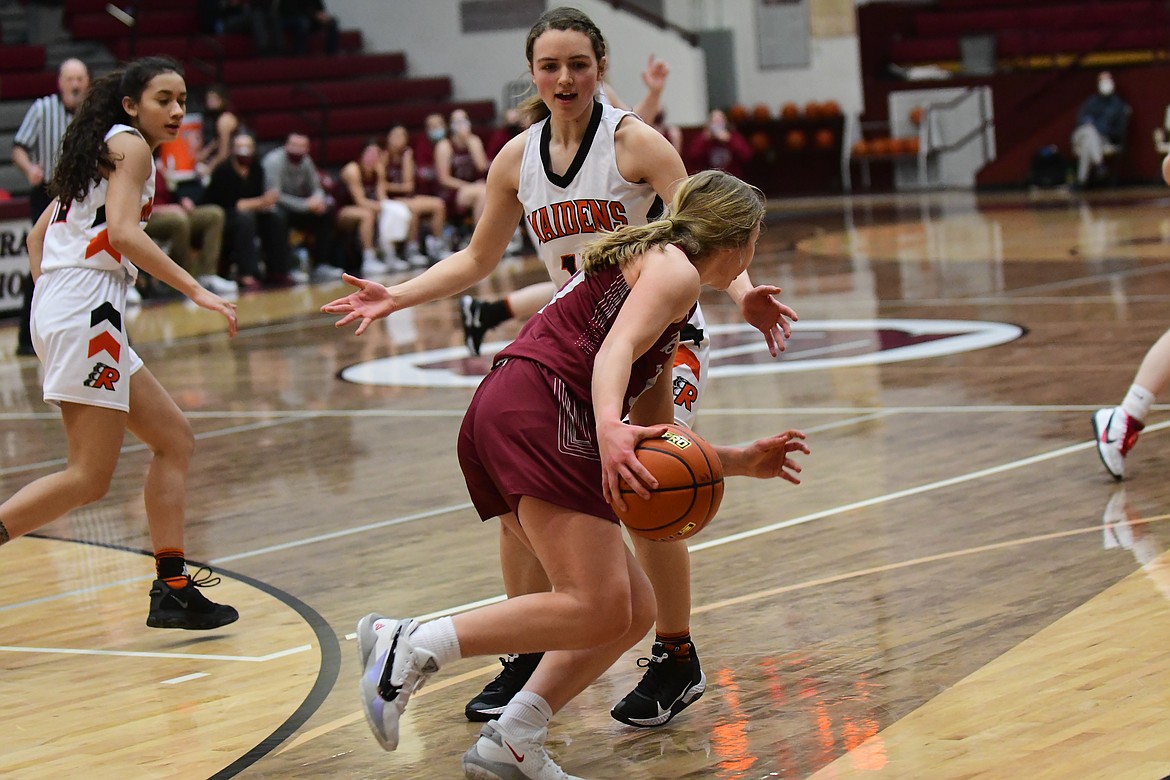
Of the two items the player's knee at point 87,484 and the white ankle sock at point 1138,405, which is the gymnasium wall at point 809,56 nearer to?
the white ankle sock at point 1138,405

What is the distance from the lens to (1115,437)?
591 centimetres

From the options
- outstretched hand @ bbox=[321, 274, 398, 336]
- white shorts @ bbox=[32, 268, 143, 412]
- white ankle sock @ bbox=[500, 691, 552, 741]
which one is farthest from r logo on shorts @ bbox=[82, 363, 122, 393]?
white ankle sock @ bbox=[500, 691, 552, 741]

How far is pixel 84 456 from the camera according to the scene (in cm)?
467

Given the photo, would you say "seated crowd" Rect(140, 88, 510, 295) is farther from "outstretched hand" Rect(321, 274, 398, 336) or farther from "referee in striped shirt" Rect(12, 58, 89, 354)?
"outstretched hand" Rect(321, 274, 398, 336)

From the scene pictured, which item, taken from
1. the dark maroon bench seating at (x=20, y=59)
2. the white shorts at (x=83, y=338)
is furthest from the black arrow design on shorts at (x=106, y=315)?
the dark maroon bench seating at (x=20, y=59)

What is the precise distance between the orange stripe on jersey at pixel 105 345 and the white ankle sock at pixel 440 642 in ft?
6.00

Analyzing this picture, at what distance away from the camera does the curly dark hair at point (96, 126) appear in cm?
471

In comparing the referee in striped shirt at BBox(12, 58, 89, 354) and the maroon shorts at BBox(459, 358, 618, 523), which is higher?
the referee in striped shirt at BBox(12, 58, 89, 354)

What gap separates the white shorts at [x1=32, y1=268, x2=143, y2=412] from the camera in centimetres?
463

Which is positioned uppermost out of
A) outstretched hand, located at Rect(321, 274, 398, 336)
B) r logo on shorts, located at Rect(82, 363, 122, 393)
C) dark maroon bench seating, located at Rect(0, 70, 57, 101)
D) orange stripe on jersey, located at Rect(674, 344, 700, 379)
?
dark maroon bench seating, located at Rect(0, 70, 57, 101)

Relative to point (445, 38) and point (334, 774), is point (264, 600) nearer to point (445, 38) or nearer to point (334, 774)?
point (334, 774)

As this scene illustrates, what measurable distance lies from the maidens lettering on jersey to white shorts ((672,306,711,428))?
0.39m

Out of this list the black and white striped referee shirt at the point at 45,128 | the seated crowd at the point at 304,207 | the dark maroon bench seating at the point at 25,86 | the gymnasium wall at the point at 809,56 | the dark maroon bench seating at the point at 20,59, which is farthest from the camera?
the gymnasium wall at the point at 809,56

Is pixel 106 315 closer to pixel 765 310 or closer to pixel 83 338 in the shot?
pixel 83 338
